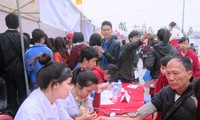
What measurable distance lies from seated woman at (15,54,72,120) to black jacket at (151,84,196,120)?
0.90 metres

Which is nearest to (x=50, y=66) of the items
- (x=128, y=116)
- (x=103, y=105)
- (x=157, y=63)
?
(x=128, y=116)

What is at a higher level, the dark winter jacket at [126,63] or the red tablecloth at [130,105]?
the dark winter jacket at [126,63]

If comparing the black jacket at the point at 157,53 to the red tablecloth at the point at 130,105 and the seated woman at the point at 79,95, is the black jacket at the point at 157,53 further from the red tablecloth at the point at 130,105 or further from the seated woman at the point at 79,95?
the seated woman at the point at 79,95

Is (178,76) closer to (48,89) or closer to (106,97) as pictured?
(48,89)

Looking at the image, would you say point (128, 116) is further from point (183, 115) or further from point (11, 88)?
point (11, 88)

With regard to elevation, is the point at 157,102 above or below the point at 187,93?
below

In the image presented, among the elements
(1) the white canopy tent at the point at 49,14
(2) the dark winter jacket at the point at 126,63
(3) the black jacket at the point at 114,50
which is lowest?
(2) the dark winter jacket at the point at 126,63

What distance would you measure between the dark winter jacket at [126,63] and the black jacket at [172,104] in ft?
6.98

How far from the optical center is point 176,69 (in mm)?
1981

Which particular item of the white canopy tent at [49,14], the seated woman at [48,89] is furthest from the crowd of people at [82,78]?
the white canopy tent at [49,14]

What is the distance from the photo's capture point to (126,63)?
14.3 feet

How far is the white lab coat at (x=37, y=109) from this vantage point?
1.44 meters

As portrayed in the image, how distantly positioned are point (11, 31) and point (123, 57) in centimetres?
204

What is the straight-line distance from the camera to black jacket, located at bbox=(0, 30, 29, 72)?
3.12 meters
